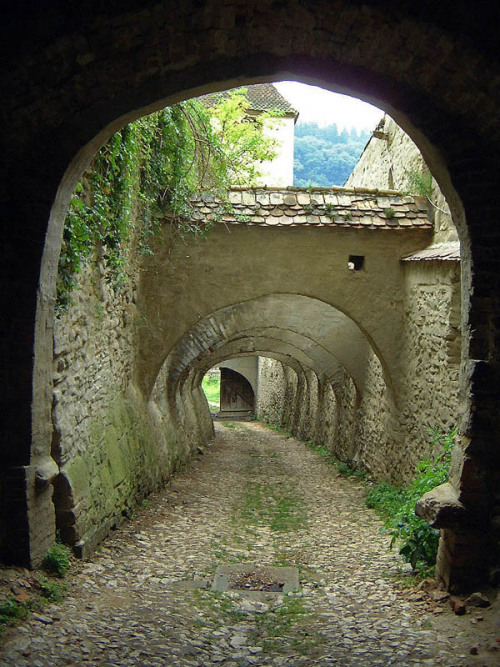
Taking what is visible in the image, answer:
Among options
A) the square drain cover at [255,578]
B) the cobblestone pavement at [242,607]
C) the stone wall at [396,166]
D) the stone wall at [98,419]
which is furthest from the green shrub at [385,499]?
the stone wall at [396,166]

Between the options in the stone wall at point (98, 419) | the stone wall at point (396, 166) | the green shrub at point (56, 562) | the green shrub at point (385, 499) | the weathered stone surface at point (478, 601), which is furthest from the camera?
the stone wall at point (396, 166)

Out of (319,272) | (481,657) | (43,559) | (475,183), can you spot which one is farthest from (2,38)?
(319,272)

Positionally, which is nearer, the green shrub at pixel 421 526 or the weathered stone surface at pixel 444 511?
the weathered stone surface at pixel 444 511

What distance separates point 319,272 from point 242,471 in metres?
4.91

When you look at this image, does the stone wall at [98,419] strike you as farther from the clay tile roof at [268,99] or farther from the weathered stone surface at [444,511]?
the clay tile roof at [268,99]

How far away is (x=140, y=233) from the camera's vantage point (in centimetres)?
789

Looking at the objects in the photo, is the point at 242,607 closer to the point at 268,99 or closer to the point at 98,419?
the point at 98,419

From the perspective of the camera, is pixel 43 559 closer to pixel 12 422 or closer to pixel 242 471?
pixel 12 422

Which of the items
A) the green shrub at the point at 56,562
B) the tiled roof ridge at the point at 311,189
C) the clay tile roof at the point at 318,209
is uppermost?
the tiled roof ridge at the point at 311,189

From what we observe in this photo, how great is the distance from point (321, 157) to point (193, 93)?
4996cm

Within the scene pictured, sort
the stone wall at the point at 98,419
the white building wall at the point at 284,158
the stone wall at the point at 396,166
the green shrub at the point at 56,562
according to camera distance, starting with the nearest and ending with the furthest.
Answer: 1. the green shrub at the point at 56,562
2. the stone wall at the point at 98,419
3. the stone wall at the point at 396,166
4. the white building wall at the point at 284,158

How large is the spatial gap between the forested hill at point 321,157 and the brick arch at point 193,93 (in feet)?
134

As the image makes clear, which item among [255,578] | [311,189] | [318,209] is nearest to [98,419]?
[255,578]

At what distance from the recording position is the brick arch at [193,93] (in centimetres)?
319
